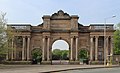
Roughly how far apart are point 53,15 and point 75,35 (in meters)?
7.49

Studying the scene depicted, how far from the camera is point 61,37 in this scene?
7969 centimetres

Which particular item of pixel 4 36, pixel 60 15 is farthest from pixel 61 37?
pixel 4 36

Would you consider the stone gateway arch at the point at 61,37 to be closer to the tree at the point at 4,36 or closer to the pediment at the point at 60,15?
the pediment at the point at 60,15

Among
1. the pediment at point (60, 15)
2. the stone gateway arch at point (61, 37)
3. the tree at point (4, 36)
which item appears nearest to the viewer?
the tree at point (4, 36)

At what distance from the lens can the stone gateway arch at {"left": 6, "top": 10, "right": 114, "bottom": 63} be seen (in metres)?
78.7

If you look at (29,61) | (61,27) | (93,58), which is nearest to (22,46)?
(29,61)

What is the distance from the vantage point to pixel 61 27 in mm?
80125

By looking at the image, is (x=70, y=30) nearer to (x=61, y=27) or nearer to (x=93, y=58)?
(x=61, y=27)

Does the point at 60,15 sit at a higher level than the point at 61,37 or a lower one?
higher

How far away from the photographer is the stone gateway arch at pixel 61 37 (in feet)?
258

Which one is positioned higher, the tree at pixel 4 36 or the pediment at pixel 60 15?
the pediment at pixel 60 15

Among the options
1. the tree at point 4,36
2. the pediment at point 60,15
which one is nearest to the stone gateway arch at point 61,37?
the pediment at point 60,15

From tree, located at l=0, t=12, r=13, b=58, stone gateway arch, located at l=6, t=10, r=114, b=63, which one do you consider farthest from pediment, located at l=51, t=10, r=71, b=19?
tree, located at l=0, t=12, r=13, b=58

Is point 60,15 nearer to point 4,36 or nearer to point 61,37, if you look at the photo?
point 61,37
